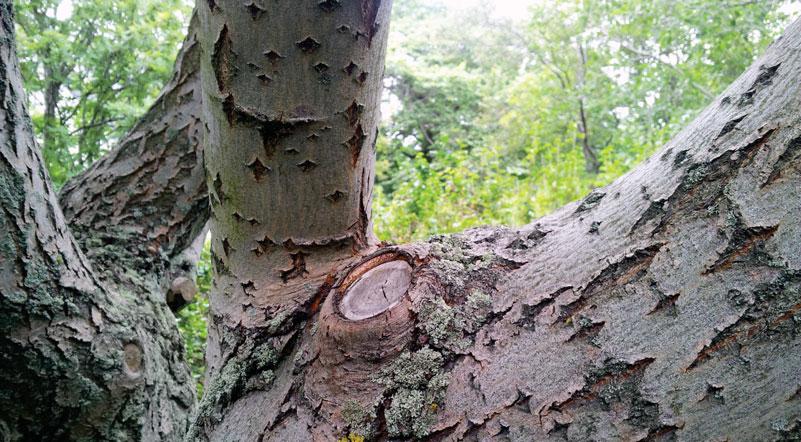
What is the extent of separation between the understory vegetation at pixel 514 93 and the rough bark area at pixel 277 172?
3.01 metres

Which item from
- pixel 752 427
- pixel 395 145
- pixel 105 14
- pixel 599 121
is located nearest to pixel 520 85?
pixel 599 121

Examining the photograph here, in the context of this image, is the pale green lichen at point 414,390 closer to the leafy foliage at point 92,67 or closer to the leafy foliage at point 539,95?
the leafy foliage at point 539,95

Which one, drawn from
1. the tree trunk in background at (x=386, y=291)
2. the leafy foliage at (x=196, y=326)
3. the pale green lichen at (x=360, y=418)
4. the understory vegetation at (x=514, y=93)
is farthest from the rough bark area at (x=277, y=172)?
the leafy foliage at (x=196, y=326)

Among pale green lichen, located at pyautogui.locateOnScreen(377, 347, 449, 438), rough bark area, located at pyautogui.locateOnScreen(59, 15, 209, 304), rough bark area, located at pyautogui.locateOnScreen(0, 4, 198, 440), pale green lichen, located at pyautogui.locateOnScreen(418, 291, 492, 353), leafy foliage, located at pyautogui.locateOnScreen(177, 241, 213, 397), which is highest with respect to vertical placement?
leafy foliage, located at pyautogui.locateOnScreen(177, 241, 213, 397)

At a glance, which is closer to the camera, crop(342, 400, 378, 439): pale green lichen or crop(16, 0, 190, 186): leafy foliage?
crop(342, 400, 378, 439): pale green lichen

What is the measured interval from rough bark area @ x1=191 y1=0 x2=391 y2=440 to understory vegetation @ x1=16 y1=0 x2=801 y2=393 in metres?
3.01

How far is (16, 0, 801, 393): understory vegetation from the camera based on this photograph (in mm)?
4793

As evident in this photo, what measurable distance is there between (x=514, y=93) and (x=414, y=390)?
1301 centimetres

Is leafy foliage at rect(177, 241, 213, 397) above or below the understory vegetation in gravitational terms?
below

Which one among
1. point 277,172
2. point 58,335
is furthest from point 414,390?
point 58,335

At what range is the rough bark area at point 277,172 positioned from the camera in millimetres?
849

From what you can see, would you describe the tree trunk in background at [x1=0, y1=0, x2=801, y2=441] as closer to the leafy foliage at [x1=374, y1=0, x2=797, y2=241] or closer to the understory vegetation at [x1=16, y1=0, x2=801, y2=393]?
the understory vegetation at [x1=16, y1=0, x2=801, y2=393]

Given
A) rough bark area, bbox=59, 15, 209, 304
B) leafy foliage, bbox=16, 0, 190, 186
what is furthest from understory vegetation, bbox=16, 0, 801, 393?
rough bark area, bbox=59, 15, 209, 304

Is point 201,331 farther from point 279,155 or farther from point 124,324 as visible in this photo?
point 279,155
